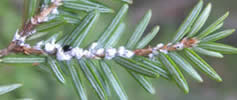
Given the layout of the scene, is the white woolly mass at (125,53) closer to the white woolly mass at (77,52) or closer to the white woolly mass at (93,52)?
the white woolly mass at (93,52)

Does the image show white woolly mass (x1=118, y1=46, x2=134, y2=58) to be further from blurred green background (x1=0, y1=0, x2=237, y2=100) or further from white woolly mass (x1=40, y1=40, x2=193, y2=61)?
blurred green background (x1=0, y1=0, x2=237, y2=100)

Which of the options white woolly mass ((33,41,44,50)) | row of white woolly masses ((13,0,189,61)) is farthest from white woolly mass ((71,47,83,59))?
white woolly mass ((33,41,44,50))

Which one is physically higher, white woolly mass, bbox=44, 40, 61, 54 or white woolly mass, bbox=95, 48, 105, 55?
white woolly mass, bbox=44, 40, 61, 54

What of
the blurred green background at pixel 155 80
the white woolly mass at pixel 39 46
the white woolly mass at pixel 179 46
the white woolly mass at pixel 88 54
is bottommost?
the blurred green background at pixel 155 80

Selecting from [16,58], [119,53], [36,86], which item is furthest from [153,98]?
[16,58]

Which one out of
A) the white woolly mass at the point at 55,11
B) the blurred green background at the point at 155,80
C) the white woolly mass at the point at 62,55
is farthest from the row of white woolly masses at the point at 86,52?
the blurred green background at the point at 155,80

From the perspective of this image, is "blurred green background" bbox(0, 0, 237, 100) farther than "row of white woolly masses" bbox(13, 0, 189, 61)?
Yes

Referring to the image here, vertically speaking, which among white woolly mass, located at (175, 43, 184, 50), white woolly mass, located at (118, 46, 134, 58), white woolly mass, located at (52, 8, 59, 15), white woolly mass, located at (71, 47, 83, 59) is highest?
white woolly mass, located at (52, 8, 59, 15)

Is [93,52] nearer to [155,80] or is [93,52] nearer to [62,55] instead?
[62,55]

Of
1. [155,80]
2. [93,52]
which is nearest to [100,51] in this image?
[93,52]

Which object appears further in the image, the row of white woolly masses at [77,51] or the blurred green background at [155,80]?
the blurred green background at [155,80]
